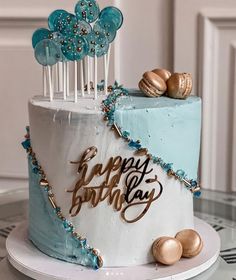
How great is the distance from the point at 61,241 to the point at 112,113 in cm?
18

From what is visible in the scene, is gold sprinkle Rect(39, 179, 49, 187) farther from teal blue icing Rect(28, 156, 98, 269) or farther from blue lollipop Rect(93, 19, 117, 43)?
blue lollipop Rect(93, 19, 117, 43)

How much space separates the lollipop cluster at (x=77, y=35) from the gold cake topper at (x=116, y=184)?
13 cm

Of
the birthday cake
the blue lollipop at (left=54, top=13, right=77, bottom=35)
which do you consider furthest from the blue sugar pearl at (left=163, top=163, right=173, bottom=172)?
the blue lollipop at (left=54, top=13, right=77, bottom=35)

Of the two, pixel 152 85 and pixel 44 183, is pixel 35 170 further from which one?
pixel 152 85

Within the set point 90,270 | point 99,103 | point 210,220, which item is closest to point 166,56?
point 210,220

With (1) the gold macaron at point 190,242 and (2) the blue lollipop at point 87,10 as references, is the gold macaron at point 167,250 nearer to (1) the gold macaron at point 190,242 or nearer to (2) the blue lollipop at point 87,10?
(1) the gold macaron at point 190,242

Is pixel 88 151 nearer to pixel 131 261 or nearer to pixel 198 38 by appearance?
pixel 131 261

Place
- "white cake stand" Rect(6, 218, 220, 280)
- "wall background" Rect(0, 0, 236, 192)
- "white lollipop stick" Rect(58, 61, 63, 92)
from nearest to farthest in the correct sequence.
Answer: "white cake stand" Rect(6, 218, 220, 280), "white lollipop stick" Rect(58, 61, 63, 92), "wall background" Rect(0, 0, 236, 192)

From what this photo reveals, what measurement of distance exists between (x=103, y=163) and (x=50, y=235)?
13cm

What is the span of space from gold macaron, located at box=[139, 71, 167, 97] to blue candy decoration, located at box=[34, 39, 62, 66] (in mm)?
116

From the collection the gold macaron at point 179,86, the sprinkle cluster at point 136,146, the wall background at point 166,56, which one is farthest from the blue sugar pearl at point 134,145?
the wall background at point 166,56

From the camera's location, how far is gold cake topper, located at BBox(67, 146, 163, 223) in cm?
73

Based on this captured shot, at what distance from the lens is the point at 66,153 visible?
738 millimetres

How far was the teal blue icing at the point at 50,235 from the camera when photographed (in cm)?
75
